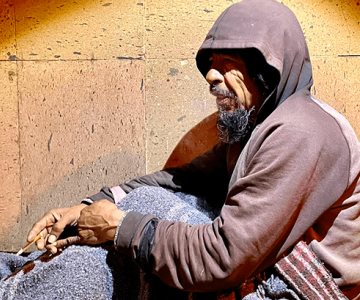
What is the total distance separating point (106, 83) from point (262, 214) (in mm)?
1101

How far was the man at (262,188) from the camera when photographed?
5.41 feet

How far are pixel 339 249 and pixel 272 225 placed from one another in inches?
12.4

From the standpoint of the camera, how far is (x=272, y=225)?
164 cm

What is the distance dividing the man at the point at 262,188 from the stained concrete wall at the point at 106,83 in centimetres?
43

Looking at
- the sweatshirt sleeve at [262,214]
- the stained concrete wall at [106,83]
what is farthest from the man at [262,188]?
the stained concrete wall at [106,83]

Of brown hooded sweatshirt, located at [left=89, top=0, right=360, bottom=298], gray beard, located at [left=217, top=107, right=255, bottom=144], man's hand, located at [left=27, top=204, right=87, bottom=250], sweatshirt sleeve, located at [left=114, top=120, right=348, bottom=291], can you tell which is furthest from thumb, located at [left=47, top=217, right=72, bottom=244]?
gray beard, located at [left=217, top=107, right=255, bottom=144]

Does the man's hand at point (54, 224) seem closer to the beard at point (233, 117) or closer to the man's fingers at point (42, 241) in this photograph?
the man's fingers at point (42, 241)

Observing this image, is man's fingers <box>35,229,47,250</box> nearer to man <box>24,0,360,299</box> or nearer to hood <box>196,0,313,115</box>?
man <box>24,0,360,299</box>

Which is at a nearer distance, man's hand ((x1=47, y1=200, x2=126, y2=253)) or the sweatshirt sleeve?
the sweatshirt sleeve

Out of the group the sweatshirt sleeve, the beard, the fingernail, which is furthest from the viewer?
the fingernail

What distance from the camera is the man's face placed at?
1926 mm

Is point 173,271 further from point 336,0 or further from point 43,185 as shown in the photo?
point 336,0

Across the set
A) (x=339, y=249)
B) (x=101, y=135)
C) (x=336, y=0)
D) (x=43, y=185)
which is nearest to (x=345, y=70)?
(x=336, y=0)

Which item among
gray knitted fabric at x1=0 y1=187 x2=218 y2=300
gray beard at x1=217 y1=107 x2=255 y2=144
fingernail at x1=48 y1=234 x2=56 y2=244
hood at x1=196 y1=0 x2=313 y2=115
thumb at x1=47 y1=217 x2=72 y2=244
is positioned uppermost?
hood at x1=196 y1=0 x2=313 y2=115
